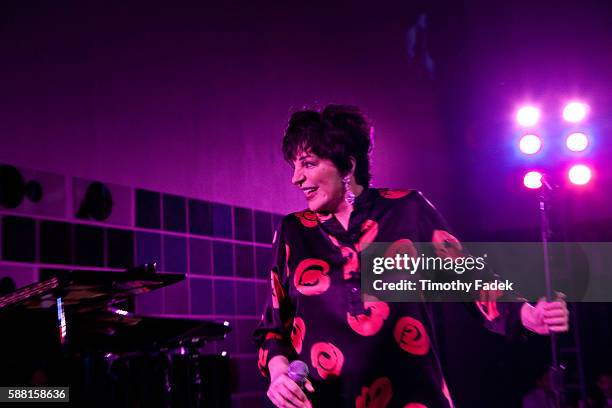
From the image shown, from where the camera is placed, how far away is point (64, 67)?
3.62 metres

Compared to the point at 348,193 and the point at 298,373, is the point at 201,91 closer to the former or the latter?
the point at 348,193

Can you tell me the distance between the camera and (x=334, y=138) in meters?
2.08

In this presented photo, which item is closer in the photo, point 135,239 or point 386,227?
point 386,227

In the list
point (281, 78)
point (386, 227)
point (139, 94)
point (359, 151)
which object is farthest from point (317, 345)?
point (281, 78)

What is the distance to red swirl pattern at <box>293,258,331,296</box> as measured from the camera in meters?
1.90

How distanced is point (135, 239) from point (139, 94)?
2.46 feet

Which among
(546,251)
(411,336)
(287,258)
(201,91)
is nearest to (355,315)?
(411,336)

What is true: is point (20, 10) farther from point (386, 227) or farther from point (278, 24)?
point (386, 227)

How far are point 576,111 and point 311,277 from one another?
129 inches

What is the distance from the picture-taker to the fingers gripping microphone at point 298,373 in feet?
5.79

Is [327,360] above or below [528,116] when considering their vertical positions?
below

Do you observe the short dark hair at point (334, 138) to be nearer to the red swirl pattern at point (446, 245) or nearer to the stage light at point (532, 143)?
the red swirl pattern at point (446, 245)

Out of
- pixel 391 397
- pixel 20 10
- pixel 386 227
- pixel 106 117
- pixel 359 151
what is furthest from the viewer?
pixel 106 117

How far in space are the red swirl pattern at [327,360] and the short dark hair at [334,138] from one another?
1.60 feet
